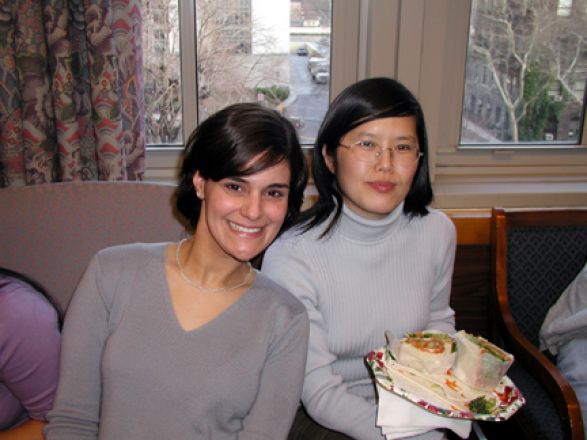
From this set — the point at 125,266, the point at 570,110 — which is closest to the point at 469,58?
the point at 570,110

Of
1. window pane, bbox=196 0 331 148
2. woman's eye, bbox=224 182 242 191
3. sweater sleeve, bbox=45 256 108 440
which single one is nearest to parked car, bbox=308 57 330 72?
window pane, bbox=196 0 331 148

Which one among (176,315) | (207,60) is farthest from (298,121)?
(176,315)

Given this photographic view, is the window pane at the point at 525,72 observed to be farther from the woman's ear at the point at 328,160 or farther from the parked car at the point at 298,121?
the woman's ear at the point at 328,160

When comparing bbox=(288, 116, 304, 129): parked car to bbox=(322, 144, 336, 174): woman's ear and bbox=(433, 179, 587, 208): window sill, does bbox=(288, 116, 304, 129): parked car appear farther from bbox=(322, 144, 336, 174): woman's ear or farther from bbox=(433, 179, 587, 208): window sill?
bbox=(322, 144, 336, 174): woman's ear

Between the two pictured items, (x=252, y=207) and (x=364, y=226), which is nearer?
(x=252, y=207)

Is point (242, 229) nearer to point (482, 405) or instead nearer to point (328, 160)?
point (328, 160)

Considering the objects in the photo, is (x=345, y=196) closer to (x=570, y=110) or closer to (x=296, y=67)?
(x=296, y=67)

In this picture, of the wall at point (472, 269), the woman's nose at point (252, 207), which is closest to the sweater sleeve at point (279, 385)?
the woman's nose at point (252, 207)

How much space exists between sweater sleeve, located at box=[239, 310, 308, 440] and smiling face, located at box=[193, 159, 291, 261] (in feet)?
0.60

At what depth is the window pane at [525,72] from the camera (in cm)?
217

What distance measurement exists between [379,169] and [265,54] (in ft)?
3.65

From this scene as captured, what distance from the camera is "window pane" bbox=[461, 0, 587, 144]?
217 centimetres

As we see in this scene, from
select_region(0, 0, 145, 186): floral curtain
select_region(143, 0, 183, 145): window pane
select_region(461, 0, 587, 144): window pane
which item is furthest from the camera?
select_region(461, 0, 587, 144): window pane

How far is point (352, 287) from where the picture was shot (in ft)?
4.37
